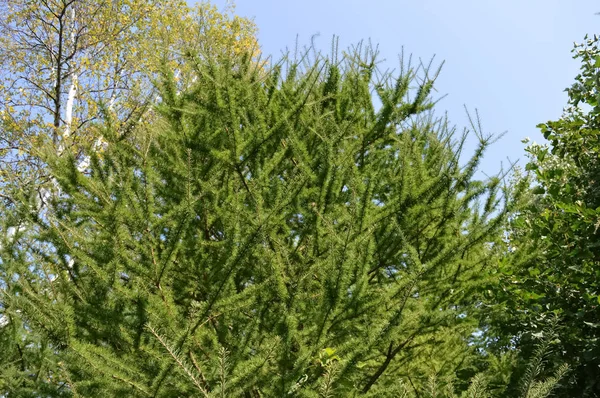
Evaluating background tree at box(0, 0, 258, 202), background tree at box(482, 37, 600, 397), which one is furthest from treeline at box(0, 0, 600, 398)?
background tree at box(0, 0, 258, 202)

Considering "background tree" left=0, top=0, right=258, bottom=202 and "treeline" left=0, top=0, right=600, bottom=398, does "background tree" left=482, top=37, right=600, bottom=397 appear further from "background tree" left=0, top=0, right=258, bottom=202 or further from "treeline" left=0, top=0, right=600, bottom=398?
"background tree" left=0, top=0, right=258, bottom=202

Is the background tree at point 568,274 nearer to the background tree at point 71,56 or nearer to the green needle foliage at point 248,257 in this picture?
the green needle foliage at point 248,257

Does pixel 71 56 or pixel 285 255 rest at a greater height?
pixel 71 56

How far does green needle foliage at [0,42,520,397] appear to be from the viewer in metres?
2.46

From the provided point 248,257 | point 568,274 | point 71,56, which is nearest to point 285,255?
point 248,257

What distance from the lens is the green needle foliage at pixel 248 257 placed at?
2.46 metres

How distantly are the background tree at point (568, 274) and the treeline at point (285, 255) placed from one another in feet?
0.06

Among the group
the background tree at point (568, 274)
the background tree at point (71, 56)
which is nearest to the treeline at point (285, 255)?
the background tree at point (568, 274)

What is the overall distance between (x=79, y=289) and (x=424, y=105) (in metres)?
3.54

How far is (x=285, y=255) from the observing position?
107 inches

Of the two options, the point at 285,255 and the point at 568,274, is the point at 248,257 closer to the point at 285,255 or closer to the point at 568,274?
the point at 285,255

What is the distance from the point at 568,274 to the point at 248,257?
7.93 feet

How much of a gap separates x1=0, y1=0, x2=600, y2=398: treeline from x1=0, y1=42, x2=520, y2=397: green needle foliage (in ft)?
0.06

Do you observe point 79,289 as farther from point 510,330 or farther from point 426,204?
point 510,330
